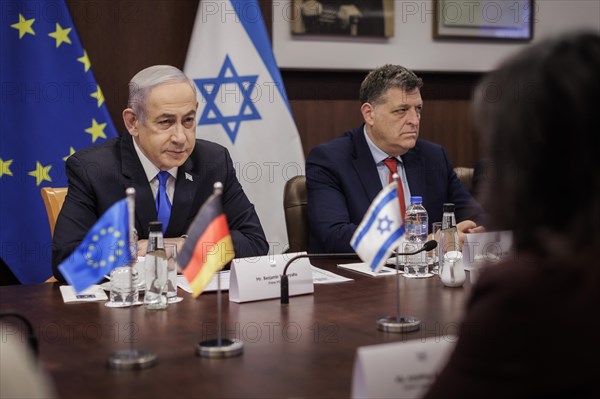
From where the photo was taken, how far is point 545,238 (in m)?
1.02

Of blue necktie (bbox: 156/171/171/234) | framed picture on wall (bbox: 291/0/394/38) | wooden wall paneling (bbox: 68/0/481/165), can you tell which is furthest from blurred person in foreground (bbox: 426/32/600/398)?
framed picture on wall (bbox: 291/0/394/38)

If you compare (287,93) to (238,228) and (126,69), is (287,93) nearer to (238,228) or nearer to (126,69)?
(126,69)

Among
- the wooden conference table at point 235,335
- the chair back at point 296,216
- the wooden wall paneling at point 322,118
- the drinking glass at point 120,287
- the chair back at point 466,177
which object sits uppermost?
the wooden wall paneling at point 322,118

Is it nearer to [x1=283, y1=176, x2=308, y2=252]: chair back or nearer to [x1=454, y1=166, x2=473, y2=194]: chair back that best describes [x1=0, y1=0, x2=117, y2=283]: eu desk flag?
[x1=283, y1=176, x2=308, y2=252]: chair back

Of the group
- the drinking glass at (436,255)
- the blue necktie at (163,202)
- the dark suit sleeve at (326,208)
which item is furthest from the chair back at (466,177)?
the blue necktie at (163,202)

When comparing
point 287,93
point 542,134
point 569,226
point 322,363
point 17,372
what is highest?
point 287,93

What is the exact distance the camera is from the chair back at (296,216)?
3.80m

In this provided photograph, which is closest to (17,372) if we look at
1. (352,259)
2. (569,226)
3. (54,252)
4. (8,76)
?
(569,226)

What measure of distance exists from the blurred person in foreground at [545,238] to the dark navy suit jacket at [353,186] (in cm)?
249

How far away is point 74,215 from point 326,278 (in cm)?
105

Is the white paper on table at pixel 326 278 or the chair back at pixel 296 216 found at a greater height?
the chair back at pixel 296 216

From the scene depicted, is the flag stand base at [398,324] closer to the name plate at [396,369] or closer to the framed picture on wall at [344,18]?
the name plate at [396,369]

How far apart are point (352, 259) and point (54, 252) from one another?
121cm

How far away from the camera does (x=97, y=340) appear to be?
6.24ft
